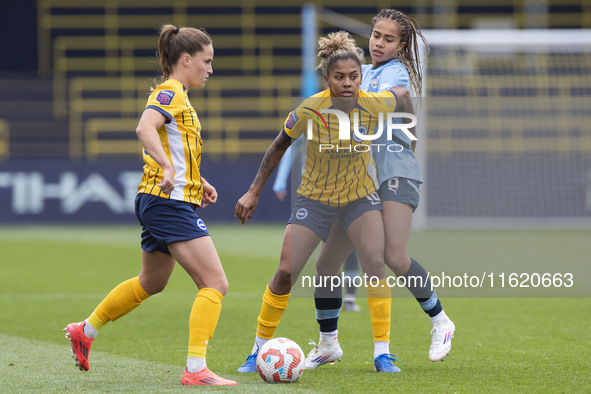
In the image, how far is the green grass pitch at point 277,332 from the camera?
473cm

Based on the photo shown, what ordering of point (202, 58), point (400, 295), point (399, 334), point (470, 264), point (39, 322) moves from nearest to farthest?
point (202, 58) < point (399, 334) < point (39, 322) < point (400, 295) < point (470, 264)

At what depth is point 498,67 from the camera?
71.5 feet

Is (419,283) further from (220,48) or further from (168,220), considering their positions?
(220,48)

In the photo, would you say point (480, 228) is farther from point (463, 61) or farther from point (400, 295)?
point (400, 295)

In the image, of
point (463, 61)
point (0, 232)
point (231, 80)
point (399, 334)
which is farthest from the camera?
point (231, 80)

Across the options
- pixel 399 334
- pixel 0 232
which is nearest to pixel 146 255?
pixel 399 334

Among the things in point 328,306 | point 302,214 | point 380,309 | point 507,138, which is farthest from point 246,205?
point 507,138

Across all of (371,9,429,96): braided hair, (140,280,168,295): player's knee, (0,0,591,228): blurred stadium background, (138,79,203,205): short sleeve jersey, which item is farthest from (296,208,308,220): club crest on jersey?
(0,0,591,228): blurred stadium background

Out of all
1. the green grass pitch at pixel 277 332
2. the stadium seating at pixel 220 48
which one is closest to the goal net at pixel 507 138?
the stadium seating at pixel 220 48

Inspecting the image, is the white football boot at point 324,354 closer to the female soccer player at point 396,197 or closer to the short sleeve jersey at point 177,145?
the female soccer player at point 396,197

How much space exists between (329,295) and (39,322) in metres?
3.08

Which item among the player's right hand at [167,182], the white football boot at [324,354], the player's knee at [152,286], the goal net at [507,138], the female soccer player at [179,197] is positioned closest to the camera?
the player's right hand at [167,182]

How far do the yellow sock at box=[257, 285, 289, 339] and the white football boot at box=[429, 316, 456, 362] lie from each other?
84cm

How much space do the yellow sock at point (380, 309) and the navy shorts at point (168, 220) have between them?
100 centimetres
